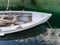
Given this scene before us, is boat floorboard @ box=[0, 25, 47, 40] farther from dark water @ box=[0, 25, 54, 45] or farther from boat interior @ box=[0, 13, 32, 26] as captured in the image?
boat interior @ box=[0, 13, 32, 26]

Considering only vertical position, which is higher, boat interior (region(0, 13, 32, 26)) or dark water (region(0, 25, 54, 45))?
boat interior (region(0, 13, 32, 26))

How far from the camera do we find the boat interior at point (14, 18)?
5.79 metres

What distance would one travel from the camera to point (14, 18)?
591cm

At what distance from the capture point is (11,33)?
18.8 ft

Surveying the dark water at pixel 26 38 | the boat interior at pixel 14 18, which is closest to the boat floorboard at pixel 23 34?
the dark water at pixel 26 38

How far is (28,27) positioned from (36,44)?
0.46 metres

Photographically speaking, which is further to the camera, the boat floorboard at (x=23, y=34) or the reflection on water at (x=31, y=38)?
the boat floorboard at (x=23, y=34)

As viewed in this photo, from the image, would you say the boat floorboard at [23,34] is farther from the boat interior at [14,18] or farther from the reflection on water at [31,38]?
the boat interior at [14,18]

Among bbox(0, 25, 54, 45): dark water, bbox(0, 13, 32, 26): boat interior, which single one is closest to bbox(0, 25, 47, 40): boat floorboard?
bbox(0, 25, 54, 45): dark water

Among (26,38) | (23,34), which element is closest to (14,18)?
(23,34)

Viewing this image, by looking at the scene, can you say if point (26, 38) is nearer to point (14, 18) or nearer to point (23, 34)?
point (23, 34)

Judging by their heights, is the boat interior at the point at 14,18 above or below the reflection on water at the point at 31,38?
above

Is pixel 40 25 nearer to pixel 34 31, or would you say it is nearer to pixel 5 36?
pixel 34 31

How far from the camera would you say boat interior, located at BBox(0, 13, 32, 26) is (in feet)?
19.0
